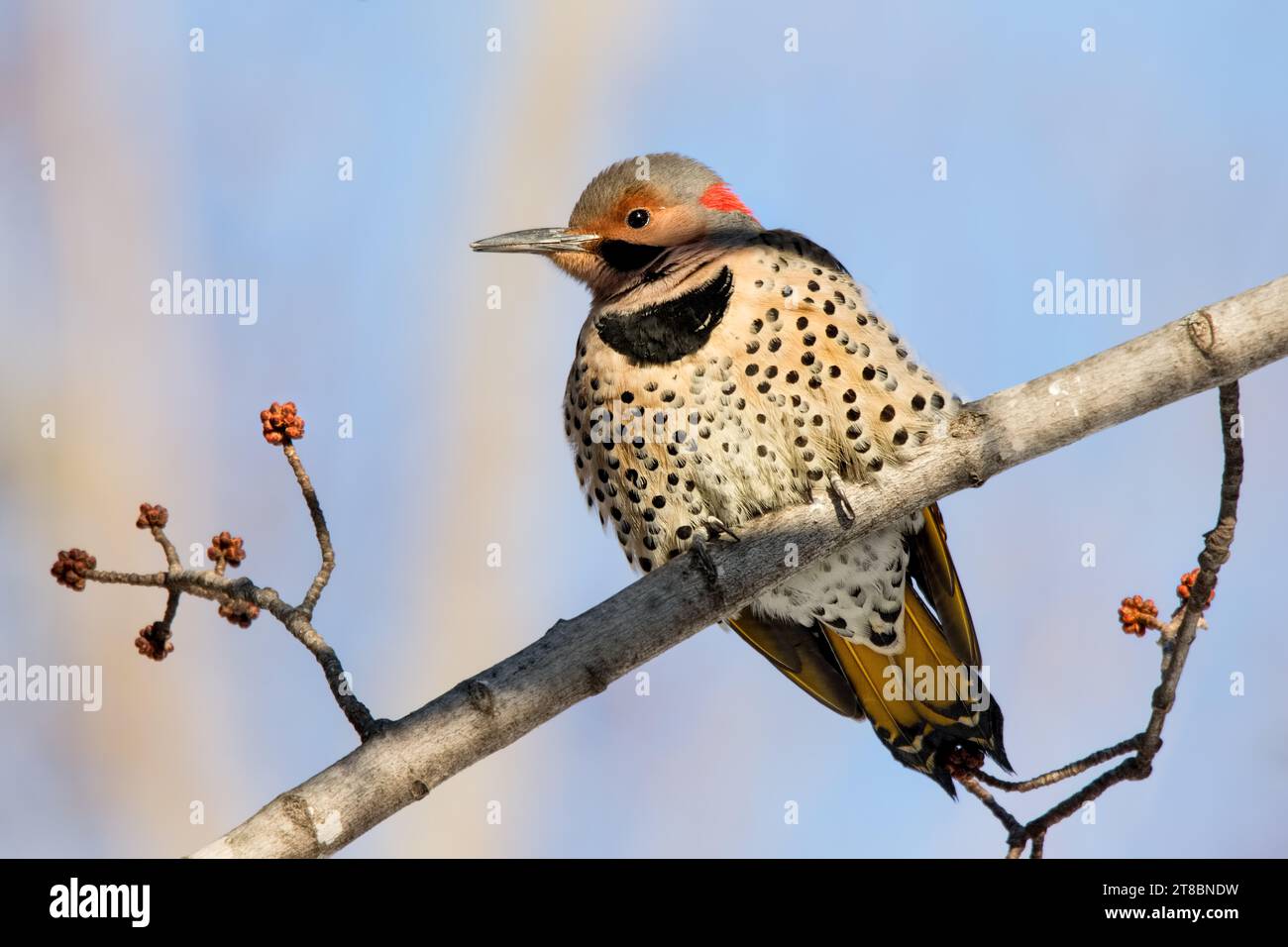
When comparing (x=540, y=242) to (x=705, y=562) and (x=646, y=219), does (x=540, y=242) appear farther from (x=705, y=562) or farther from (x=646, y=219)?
(x=705, y=562)

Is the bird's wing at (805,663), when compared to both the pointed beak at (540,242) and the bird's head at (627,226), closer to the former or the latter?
the bird's head at (627,226)

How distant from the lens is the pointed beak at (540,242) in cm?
486

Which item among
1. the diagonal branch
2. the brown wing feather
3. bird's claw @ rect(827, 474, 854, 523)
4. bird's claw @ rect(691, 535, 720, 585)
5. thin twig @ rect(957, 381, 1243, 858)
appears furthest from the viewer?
the brown wing feather

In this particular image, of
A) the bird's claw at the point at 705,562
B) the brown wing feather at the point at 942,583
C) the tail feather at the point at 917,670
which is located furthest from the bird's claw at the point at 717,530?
the brown wing feather at the point at 942,583

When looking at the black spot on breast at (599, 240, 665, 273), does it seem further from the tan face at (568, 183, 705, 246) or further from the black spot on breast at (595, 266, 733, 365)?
the black spot on breast at (595, 266, 733, 365)

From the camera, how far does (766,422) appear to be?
13.5 feet

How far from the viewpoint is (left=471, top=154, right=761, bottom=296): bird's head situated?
4.83 metres

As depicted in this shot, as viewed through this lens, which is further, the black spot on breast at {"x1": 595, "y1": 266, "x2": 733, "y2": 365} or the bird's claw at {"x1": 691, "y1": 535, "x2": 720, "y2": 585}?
the black spot on breast at {"x1": 595, "y1": 266, "x2": 733, "y2": 365}

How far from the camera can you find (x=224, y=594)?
301 cm

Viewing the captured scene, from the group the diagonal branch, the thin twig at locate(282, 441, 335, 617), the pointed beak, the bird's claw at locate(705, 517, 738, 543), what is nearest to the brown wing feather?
the bird's claw at locate(705, 517, 738, 543)
